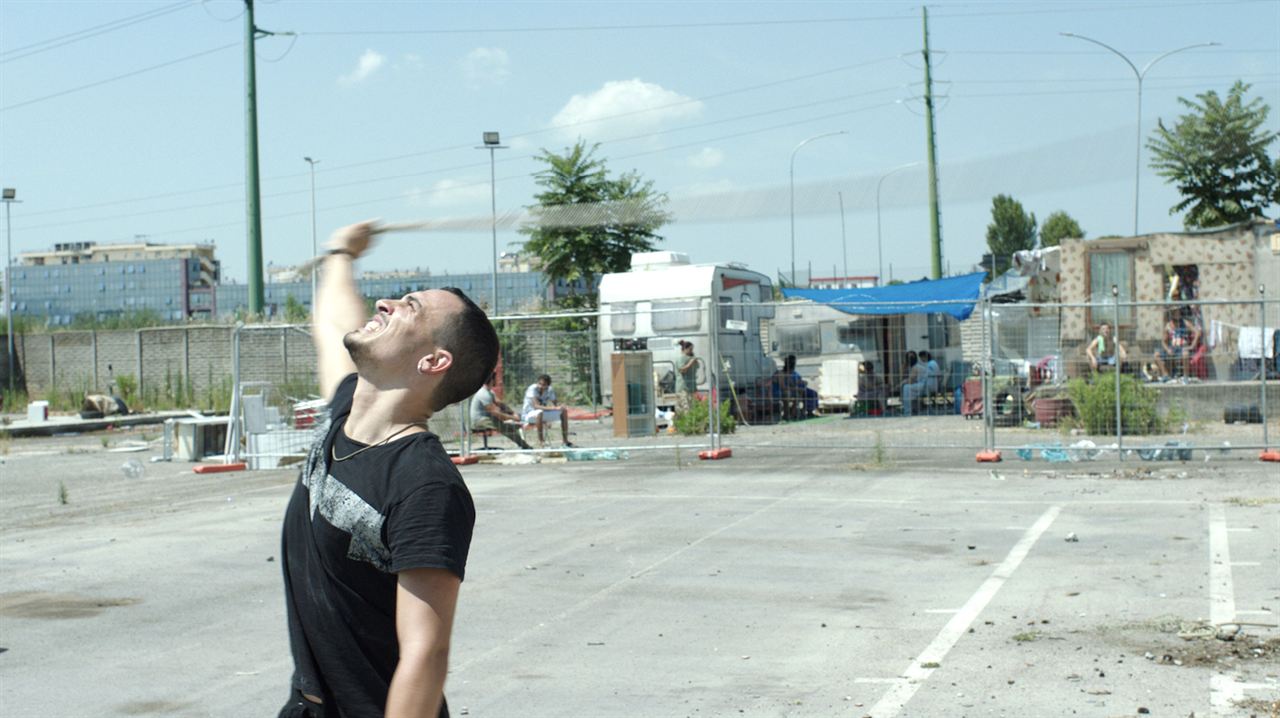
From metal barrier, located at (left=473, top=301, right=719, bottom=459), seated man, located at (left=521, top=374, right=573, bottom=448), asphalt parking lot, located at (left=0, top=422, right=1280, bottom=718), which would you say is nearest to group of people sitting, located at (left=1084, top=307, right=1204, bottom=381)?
asphalt parking lot, located at (left=0, top=422, right=1280, bottom=718)

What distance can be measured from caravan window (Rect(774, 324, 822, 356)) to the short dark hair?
20698mm

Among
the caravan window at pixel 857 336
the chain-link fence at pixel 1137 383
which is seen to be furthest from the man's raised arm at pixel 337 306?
the caravan window at pixel 857 336

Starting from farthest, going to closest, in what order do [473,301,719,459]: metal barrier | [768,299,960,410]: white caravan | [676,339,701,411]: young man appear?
[676,339,701,411]: young man
[768,299,960,410]: white caravan
[473,301,719,459]: metal barrier

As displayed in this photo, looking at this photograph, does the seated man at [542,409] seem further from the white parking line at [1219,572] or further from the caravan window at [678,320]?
the white parking line at [1219,572]

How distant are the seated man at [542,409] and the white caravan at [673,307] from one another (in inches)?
110

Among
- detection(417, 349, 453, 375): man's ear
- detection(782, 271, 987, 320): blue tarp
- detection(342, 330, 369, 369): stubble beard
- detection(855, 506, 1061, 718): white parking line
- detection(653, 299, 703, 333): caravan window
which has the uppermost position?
detection(782, 271, 987, 320): blue tarp

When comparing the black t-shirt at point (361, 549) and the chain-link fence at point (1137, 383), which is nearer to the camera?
the black t-shirt at point (361, 549)

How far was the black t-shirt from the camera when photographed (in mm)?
2709

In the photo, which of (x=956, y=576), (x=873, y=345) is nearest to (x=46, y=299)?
(x=873, y=345)

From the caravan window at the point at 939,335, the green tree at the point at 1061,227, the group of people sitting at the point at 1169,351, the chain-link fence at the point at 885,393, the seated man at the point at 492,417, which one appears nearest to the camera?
the chain-link fence at the point at 885,393

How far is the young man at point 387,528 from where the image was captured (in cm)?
267

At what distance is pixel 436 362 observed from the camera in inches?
116

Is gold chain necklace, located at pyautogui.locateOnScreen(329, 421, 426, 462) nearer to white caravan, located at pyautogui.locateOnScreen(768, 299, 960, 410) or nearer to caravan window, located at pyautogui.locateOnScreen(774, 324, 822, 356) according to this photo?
white caravan, located at pyautogui.locateOnScreen(768, 299, 960, 410)

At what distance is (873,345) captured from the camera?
2483 cm
